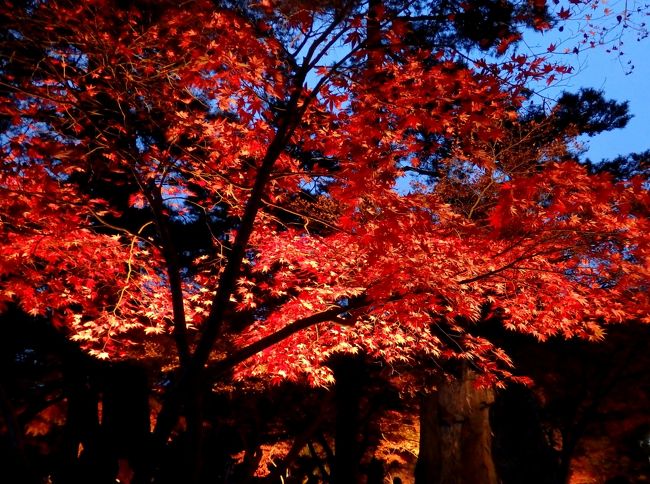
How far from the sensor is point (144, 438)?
Result: 457 inches

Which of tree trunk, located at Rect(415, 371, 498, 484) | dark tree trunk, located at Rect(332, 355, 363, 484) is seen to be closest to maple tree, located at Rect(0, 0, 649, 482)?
tree trunk, located at Rect(415, 371, 498, 484)

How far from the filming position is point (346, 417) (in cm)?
1227

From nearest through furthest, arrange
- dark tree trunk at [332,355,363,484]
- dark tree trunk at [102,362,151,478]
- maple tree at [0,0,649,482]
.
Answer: maple tree at [0,0,649,482] → dark tree trunk at [102,362,151,478] → dark tree trunk at [332,355,363,484]

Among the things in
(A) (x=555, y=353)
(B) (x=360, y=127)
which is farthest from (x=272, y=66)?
(A) (x=555, y=353)

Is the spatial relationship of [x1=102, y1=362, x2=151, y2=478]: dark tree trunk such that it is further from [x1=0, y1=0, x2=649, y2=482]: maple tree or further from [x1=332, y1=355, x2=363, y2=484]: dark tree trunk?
[x1=332, y1=355, x2=363, y2=484]: dark tree trunk

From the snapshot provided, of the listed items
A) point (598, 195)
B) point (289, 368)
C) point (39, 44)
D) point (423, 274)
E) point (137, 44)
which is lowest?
point (289, 368)

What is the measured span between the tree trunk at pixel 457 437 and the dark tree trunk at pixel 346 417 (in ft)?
6.02

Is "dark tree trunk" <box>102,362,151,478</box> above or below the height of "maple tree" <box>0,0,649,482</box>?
below

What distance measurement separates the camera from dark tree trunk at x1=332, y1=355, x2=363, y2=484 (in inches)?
469

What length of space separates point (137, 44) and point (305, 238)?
3878 millimetres

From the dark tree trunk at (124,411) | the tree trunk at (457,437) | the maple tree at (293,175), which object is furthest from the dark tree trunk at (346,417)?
the dark tree trunk at (124,411)

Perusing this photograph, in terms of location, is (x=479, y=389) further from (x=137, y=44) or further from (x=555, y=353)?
(x=137, y=44)

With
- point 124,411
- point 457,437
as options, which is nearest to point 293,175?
point 457,437

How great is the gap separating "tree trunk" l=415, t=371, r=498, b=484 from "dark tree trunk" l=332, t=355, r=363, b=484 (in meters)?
1.83
